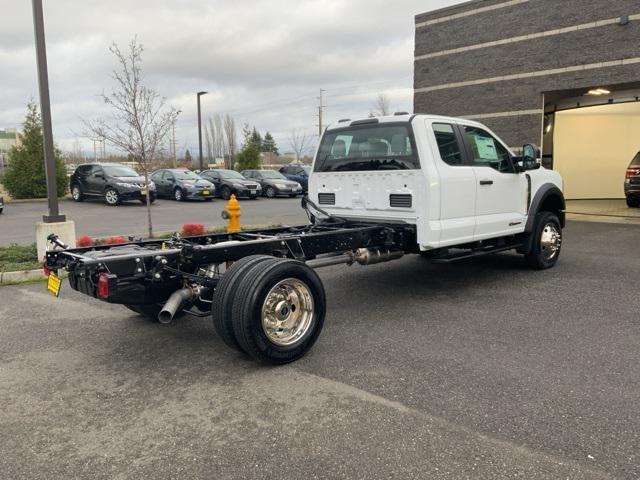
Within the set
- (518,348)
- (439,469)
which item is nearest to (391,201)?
(518,348)

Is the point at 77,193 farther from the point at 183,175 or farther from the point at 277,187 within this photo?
the point at 277,187

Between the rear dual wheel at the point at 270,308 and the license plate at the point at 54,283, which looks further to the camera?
the license plate at the point at 54,283

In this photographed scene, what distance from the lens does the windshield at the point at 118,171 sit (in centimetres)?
2004

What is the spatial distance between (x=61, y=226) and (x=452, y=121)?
6131mm

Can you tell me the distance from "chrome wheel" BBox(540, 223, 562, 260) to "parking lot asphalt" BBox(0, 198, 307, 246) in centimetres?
750

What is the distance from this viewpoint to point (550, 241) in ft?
25.6

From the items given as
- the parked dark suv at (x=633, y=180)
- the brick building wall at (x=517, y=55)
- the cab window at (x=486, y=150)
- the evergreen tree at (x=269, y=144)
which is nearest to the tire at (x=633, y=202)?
the parked dark suv at (x=633, y=180)

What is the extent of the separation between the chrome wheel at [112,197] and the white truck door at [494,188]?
52.7 feet

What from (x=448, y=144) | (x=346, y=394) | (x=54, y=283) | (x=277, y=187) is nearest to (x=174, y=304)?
(x=54, y=283)

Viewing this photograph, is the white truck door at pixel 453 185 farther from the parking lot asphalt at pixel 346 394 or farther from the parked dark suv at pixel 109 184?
the parked dark suv at pixel 109 184

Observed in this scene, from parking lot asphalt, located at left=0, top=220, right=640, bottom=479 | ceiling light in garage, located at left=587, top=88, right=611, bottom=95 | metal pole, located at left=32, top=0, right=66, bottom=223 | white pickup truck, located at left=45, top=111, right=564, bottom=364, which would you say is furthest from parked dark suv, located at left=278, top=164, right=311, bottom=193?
parking lot asphalt, located at left=0, top=220, right=640, bottom=479

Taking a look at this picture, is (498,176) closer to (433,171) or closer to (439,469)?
(433,171)

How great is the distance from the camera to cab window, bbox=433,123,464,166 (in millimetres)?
6023

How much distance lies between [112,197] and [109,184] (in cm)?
51
